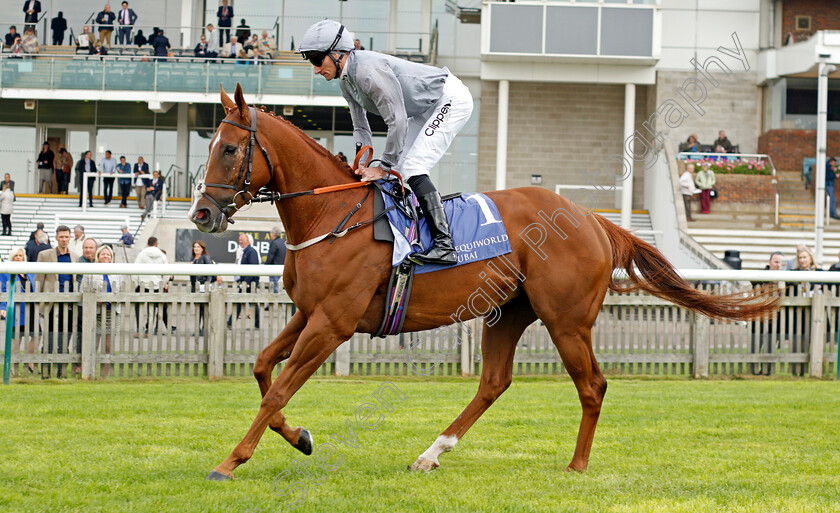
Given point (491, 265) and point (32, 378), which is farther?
point (32, 378)

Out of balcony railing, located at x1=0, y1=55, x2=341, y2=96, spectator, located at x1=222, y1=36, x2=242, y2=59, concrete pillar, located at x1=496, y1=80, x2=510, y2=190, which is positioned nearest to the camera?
balcony railing, located at x1=0, y1=55, x2=341, y2=96

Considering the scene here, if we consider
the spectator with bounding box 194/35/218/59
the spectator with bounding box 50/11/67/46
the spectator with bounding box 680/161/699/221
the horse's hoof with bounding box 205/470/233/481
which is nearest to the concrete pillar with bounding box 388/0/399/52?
the spectator with bounding box 194/35/218/59

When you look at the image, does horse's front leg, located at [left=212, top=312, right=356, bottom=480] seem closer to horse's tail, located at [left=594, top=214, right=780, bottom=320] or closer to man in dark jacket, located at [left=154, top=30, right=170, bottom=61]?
horse's tail, located at [left=594, top=214, right=780, bottom=320]

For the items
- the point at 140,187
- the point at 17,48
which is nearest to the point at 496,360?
the point at 140,187

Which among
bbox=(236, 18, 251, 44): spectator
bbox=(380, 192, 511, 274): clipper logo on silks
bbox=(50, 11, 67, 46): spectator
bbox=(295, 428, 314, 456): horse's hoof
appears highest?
bbox=(50, 11, 67, 46): spectator

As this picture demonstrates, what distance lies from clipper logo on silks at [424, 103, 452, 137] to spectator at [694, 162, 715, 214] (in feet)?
57.6

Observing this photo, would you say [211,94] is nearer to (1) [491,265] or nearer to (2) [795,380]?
(2) [795,380]

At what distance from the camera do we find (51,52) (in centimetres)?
2662

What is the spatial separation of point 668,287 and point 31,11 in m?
26.3

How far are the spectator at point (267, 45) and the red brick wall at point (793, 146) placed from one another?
49.8 feet

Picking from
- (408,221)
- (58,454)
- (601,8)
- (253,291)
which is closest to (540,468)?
(408,221)

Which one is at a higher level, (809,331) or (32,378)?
(809,331)

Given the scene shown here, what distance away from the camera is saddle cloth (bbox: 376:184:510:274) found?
190 inches

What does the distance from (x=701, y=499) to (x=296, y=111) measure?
2305 cm
